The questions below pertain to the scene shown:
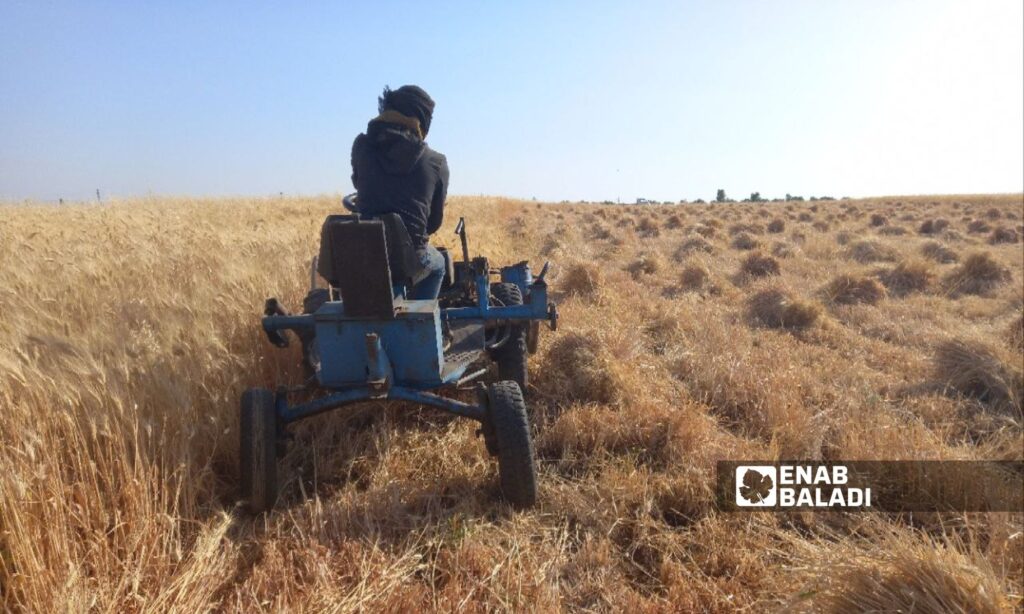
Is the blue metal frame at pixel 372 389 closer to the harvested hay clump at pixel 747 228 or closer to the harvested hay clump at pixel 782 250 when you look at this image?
the harvested hay clump at pixel 782 250

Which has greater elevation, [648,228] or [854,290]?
[648,228]

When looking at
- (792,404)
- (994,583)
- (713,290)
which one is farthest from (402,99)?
(713,290)

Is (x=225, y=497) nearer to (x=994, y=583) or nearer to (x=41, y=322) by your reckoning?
(x=41, y=322)

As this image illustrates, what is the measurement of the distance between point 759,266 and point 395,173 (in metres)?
7.43

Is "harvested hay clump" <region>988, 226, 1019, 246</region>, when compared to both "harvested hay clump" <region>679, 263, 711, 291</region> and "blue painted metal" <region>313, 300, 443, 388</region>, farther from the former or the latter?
"blue painted metal" <region>313, 300, 443, 388</region>

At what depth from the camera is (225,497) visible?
2553mm

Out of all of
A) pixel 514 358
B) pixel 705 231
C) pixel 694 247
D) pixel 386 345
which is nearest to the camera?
pixel 386 345

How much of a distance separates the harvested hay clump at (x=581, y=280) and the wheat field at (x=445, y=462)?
5.94 feet

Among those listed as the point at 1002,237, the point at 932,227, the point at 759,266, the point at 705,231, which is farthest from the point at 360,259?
the point at 932,227

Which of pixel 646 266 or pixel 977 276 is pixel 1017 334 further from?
pixel 646 266

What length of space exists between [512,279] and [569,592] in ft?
9.80

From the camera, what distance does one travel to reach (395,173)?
327 centimetres

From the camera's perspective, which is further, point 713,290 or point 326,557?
point 713,290

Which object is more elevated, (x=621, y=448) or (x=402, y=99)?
(x=402, y=99)
